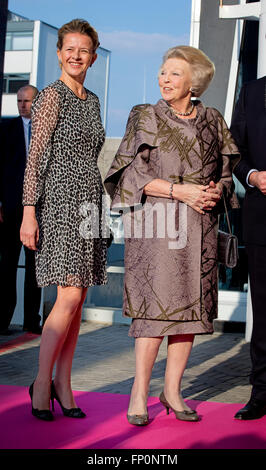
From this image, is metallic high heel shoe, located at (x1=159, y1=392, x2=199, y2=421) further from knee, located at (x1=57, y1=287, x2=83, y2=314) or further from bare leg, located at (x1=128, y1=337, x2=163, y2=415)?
knee, located at (x1=57, y1=287, x2=83, y2=314)

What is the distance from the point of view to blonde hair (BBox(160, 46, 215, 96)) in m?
3.67

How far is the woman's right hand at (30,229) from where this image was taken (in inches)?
141

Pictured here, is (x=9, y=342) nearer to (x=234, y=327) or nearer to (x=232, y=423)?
(x=234, y=327)

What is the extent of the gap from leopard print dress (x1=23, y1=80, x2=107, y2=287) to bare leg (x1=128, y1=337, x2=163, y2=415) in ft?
1.37

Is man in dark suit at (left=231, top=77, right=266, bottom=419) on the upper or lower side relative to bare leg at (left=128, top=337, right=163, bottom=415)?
upper

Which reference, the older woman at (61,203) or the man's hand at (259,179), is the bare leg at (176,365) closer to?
the older woman at (61,203)

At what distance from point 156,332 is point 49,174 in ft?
3.12

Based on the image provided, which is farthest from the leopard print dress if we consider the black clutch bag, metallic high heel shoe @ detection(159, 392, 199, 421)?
metallic high heel shoe @ detection(159, 392, 199, 421)

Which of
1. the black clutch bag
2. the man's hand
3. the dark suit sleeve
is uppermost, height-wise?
the dark suit sleeve

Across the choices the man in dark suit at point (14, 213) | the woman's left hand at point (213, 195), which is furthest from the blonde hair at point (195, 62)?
the man in dark suit at point (14, 213)

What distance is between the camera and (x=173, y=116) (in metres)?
3.66

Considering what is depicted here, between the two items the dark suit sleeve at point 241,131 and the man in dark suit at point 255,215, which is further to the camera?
the dark suit sleeve at point 241,131

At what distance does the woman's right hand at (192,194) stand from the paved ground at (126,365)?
1400mm

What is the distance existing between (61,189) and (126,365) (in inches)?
90.0
